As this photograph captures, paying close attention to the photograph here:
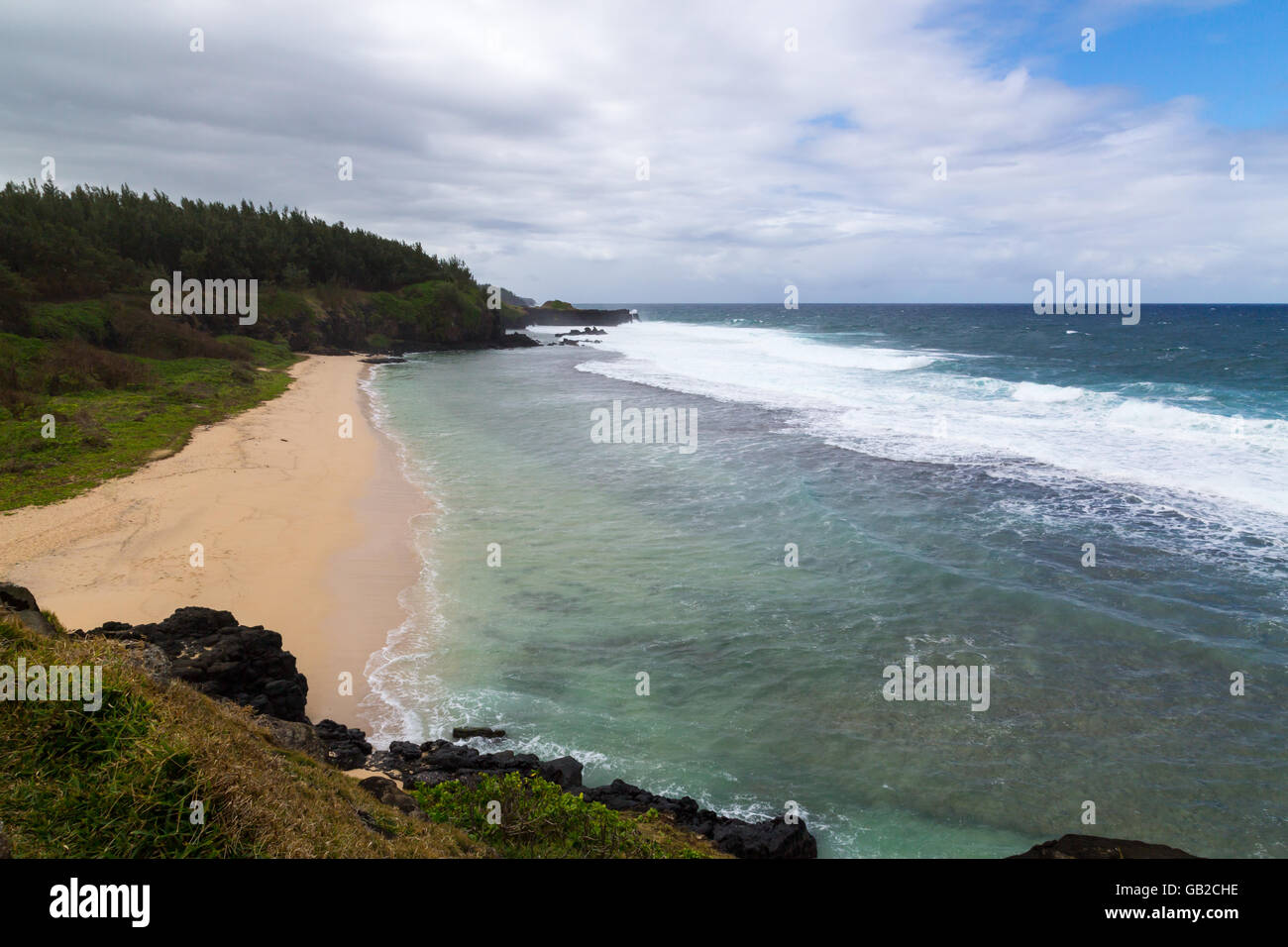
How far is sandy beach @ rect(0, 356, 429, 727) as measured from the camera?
434 inches

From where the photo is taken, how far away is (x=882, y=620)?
1243 centimetres

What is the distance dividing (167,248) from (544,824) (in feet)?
211

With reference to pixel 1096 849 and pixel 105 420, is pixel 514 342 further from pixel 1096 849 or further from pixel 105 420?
pixel 1096 849

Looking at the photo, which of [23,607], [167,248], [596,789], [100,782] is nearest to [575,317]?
[167,248]

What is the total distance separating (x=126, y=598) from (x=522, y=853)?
30.3 ft

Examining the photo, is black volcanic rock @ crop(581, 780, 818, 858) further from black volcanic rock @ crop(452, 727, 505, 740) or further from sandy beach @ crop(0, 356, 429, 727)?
sandy beach @ crop(0, 356, 429, 727)

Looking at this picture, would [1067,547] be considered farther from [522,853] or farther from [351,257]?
[351,257]

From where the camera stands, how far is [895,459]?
923 inches

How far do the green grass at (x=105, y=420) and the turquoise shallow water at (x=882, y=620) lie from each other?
7890 millimetres

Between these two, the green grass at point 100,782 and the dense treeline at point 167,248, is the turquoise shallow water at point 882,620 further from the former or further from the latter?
the dense treeline at point 167,248

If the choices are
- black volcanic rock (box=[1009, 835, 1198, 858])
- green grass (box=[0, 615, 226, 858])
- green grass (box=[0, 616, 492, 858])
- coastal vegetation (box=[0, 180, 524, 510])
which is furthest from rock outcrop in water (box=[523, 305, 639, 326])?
green grass (box=[0, 615, 226, 858])

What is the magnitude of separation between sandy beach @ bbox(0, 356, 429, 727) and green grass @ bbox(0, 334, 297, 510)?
87cm

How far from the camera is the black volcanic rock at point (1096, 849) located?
20.4ft
